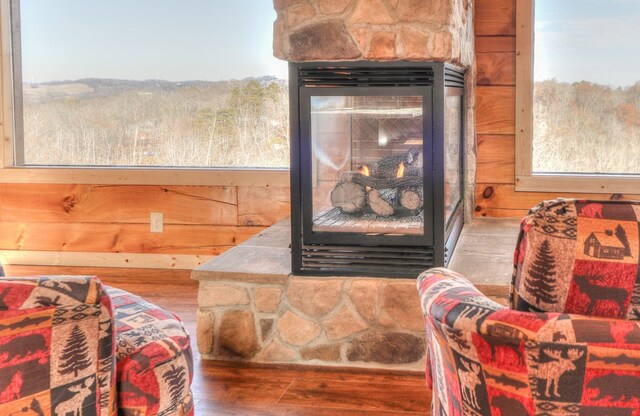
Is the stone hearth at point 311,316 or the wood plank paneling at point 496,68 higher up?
the wood plank paneling at point 496,68

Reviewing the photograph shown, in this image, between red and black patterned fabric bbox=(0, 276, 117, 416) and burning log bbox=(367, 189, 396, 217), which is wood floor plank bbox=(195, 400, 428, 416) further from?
red and black patterned fabric bbox=(0, 276, 117, 416)

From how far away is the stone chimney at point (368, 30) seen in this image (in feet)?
9.38

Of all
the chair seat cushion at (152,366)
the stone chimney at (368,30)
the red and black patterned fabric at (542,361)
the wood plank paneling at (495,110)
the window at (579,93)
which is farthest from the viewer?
the wood plank paneling at (495,110)

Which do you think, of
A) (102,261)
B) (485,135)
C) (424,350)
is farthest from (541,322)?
(102,261)

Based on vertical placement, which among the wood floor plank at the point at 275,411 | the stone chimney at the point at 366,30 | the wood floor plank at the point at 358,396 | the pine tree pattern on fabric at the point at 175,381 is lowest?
the wood floor plank at the point at 275,411

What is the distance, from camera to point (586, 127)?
424 cm

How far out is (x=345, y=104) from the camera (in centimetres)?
301

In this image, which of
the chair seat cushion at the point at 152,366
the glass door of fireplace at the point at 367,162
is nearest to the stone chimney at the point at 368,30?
the glass door of fireplace at the point at 367,162

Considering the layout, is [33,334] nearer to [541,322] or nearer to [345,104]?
[541,322]

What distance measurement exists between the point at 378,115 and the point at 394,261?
585 millimetres

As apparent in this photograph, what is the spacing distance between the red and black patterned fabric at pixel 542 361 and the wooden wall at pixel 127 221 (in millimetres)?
3210

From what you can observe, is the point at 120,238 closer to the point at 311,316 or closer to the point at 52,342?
the point at 311,316

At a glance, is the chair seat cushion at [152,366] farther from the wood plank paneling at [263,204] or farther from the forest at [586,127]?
the forest at [586,127]

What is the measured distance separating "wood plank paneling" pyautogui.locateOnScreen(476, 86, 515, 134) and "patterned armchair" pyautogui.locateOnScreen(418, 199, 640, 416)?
3.06 m
